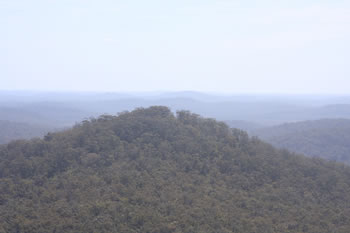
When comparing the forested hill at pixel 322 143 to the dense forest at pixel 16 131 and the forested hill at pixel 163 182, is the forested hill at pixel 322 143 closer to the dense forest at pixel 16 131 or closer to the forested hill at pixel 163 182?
the forested hill at pixel 163 182

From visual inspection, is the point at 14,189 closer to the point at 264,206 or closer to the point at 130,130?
the point at 130,130

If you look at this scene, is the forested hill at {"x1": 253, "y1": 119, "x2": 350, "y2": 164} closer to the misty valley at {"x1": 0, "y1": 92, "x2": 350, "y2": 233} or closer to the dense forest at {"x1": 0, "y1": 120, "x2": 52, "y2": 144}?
the misty valley at {"x1": 0, "y1": 92, "x2": 350, "y2": 233}

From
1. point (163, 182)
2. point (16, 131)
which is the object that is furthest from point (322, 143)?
point (16, 131)

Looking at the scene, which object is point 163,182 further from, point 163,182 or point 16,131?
point 16,131

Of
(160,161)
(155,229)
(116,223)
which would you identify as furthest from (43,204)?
(160,161)

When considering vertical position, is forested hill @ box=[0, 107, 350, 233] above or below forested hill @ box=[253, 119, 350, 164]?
above

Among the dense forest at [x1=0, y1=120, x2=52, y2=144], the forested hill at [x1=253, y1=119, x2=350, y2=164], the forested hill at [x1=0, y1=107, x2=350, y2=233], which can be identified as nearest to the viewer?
the forested hill at [x1=0, y1=107, x2=350, y2=233]

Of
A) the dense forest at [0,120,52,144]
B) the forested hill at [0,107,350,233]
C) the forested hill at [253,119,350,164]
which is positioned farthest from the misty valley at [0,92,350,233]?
the dense forest at [0,120,52,144]

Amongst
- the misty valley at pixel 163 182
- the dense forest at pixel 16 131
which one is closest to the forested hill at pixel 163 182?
the misty valley at pixel 163 182
